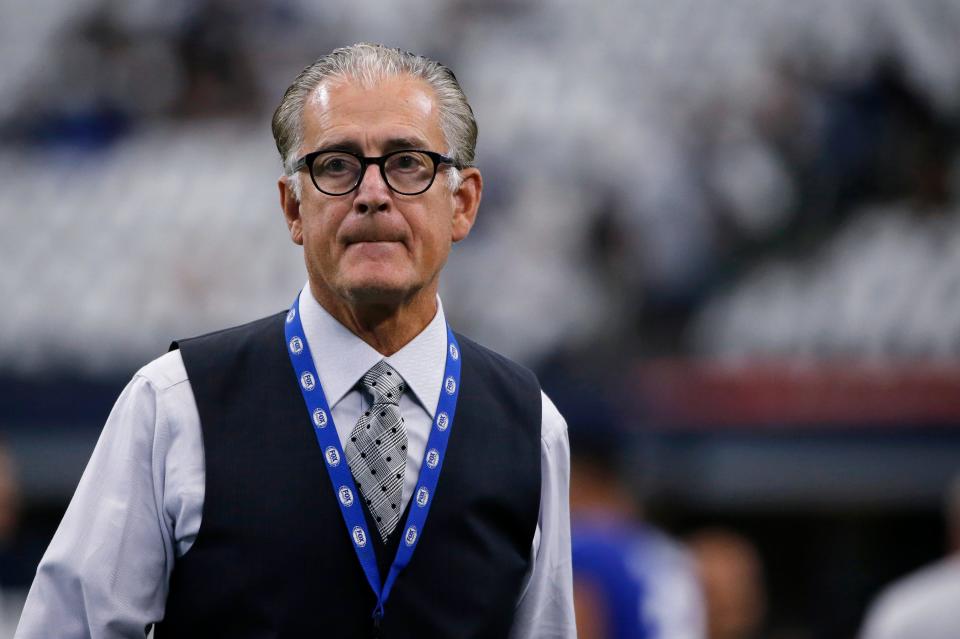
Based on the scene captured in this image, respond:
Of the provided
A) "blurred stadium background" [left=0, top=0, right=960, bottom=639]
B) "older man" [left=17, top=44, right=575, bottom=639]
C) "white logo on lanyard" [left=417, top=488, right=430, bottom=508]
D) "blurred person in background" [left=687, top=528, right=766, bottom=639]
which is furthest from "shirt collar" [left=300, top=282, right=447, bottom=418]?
"blurred stadium background" [left=0, top=0, right=960, bottom=639]

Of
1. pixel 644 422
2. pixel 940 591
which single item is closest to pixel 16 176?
pixel 644 422

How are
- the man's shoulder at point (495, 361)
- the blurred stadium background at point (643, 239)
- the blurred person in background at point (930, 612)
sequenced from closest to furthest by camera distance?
the man's shoulder at point (495, 361)
the blurred person in background at point (930, 612)
the blurred stadium background at point (643, 239)

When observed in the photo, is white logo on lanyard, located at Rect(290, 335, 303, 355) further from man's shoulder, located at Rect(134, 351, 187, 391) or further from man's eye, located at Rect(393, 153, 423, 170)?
man's eye, located at Rect(393, 153, 423, 170)

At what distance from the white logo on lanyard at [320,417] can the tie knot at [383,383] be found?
0.28 ft

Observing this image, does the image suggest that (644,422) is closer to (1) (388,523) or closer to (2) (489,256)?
(2) (489,256)

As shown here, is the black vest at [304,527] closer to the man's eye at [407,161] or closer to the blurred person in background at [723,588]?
the man's eye at [407,161]

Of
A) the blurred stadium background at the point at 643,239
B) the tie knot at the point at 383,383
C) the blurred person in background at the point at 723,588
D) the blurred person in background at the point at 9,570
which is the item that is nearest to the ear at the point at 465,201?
the tie knot at the point at 383,383

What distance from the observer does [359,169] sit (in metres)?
2.12

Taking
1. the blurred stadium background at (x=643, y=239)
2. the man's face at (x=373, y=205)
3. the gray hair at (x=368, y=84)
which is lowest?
the man's face at (x=373, y=205)

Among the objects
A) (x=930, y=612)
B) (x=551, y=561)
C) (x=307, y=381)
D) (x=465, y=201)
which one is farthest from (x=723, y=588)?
(x=307, y=381)

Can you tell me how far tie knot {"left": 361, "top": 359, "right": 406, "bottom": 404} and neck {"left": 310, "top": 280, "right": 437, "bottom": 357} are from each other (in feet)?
0.12

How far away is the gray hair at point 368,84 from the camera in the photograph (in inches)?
85.4

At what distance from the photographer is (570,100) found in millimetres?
9844

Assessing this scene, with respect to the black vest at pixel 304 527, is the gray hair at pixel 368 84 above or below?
above
